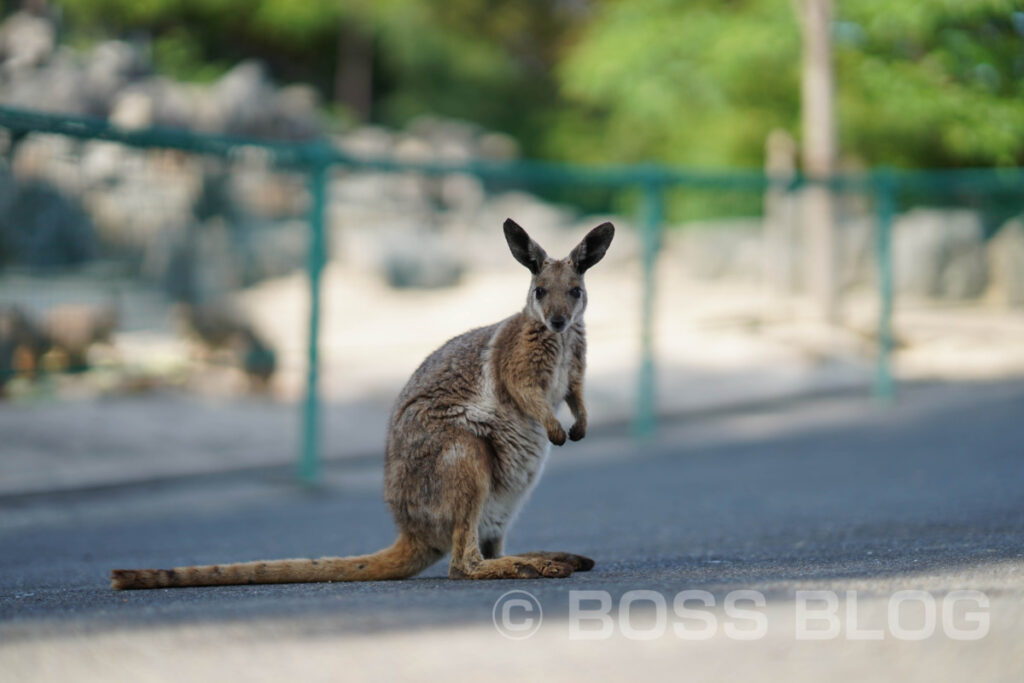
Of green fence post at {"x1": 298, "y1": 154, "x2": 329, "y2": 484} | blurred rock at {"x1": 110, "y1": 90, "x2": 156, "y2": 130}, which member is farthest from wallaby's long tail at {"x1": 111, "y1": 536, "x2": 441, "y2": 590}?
blurred rock at {"x1": 110, "y1": 90, "x2": 156, "y2": 130}

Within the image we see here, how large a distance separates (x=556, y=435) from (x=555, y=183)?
5.46 m

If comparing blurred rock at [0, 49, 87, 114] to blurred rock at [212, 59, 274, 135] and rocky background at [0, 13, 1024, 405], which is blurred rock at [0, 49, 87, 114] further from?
rocky background at [0, 13, 1024, 405]

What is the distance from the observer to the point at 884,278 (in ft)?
36.3

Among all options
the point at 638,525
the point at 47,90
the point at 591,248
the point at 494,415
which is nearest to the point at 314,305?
the point at 638,525

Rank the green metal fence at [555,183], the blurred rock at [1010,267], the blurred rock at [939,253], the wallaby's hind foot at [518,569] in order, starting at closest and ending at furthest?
the wallaby's hind foot at [518,569] < the green metal fence at [555,183] < the blurred rock at [1010,267] < the blurred rock at [939,253]

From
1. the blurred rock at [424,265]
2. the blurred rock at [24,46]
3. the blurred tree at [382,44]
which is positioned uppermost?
the blurred tree at [382,44]

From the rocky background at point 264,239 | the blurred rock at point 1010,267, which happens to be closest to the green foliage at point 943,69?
the rocky background at point 264,239

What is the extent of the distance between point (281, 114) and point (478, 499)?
2169 cm

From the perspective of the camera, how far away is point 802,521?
5.59 metres

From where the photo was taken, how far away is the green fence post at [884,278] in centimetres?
1094

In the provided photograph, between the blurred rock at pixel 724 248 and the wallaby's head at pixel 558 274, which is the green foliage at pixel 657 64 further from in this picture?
the wallaby's head at pixel 558 274

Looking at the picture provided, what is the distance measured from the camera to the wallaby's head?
3.81 metres

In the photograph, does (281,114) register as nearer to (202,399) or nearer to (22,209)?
(202,399)

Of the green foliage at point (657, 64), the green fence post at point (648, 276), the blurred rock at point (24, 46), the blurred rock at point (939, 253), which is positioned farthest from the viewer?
the blurred rock at point (24, 46)
